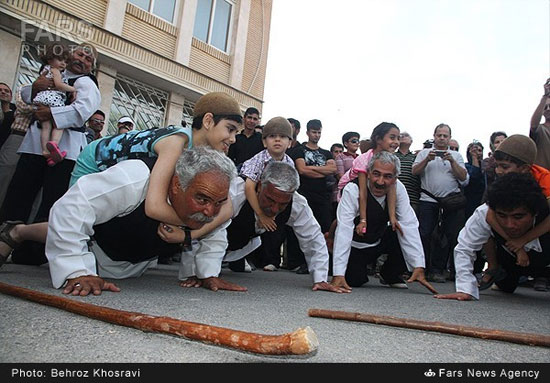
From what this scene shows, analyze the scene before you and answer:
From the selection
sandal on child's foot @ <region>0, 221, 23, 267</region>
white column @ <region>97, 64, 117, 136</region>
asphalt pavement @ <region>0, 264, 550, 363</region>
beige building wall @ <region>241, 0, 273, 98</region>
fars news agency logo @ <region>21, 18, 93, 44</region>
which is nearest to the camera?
asphalt pavement @ <region>0, 264, 550, 363</region>

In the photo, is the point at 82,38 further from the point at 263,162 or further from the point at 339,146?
the point at 263,162

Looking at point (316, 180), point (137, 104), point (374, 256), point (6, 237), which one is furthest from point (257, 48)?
point (6, 237)

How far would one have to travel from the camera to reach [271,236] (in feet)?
12.5

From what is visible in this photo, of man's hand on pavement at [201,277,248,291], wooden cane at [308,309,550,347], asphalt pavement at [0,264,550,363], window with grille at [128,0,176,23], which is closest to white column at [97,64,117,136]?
window with grille at [128,0,176,23]

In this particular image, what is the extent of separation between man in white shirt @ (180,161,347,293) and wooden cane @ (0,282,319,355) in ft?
3.90

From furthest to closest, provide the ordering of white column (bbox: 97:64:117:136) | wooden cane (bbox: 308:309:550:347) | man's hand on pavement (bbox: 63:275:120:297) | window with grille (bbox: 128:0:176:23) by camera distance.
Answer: window with grille (bbox: 128:0:176:23), white column (bbox: 97:64:117:136), man's hand on pavement (bbox: 63:275:120:297), wooden cane (bbox: 308:309:550:347)

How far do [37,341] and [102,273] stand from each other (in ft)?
5.60

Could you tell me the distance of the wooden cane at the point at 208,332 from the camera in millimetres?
867

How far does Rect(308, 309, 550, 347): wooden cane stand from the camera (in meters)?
1.35

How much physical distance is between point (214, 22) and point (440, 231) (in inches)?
368

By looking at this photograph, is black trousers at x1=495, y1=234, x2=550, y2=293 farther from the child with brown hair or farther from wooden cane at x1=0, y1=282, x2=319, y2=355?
the child with brown hair

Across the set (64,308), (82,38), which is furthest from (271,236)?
(82,38)

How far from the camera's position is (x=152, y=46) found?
9648mm

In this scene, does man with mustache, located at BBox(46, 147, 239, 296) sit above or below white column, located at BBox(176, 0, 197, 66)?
below
